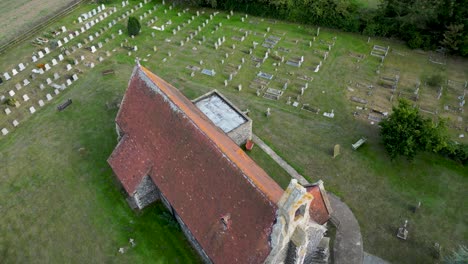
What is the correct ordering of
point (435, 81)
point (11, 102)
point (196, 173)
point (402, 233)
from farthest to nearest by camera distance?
point (435, 81) < point (11, 102) < point (402, 233) < point (196, 173)

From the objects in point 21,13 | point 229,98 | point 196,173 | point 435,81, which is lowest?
point 229,98

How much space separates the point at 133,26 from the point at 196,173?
33.2 metres

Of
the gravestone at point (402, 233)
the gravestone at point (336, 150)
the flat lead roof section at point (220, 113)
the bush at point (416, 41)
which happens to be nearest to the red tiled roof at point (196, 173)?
the flat lead roof section at point (220, 113)

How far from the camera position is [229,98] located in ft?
132

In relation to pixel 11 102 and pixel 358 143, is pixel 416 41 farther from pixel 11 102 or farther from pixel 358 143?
pixel 11 102

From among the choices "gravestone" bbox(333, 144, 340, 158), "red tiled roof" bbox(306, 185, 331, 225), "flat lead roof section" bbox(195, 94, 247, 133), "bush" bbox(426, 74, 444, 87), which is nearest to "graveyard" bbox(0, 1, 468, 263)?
"gravestone" bbox(333, 144, 340, 158)

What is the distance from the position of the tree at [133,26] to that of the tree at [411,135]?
35.9 meters

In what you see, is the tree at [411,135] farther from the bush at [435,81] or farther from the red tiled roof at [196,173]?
the red tiled roof at [196,173]

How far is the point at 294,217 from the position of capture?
17.9m

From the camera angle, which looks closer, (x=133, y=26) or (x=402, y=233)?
(x=402, y=233)

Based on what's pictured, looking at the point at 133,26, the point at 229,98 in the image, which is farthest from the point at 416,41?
the point at 133,26

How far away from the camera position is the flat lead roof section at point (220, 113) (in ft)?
108

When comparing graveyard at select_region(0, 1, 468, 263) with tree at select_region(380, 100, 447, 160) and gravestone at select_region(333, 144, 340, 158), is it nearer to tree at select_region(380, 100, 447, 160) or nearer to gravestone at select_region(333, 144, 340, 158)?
gravestone at select_region(333, 144, 340, 158)

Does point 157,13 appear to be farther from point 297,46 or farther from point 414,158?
point 414,158
